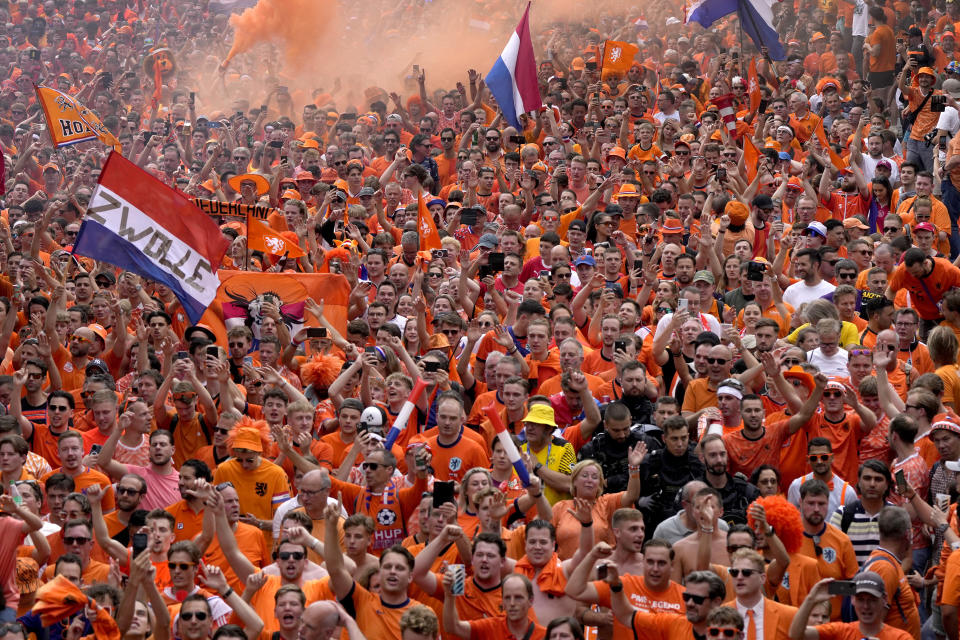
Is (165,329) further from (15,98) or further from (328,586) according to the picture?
(15,98)

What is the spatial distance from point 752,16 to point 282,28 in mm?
10459

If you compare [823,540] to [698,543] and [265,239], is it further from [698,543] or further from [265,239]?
[265,239]

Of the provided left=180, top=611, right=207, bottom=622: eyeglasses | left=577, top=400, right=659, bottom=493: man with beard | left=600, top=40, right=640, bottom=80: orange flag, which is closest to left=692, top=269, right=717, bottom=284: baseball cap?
left=577, top=400, right=659, bottom=493: man with beard

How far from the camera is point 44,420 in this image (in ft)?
37.1

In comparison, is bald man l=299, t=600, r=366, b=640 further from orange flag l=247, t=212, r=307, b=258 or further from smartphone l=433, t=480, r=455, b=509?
orange flag l=247, t=212, r=307, b=258

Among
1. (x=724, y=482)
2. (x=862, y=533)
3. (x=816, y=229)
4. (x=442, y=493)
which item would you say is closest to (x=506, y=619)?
(x=442, y=493)

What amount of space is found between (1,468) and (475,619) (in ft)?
12.1

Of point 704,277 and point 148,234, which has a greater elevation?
point 148,234

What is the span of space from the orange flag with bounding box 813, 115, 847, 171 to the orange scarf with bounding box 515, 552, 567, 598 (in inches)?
337

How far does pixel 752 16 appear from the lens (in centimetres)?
1848

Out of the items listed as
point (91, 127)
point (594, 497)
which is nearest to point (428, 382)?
point (594, 497)

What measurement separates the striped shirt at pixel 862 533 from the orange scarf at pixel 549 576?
174 cm

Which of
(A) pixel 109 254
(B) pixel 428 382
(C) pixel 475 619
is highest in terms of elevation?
(A) pixel 109 254

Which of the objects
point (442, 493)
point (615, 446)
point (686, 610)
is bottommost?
point (686, 610)
